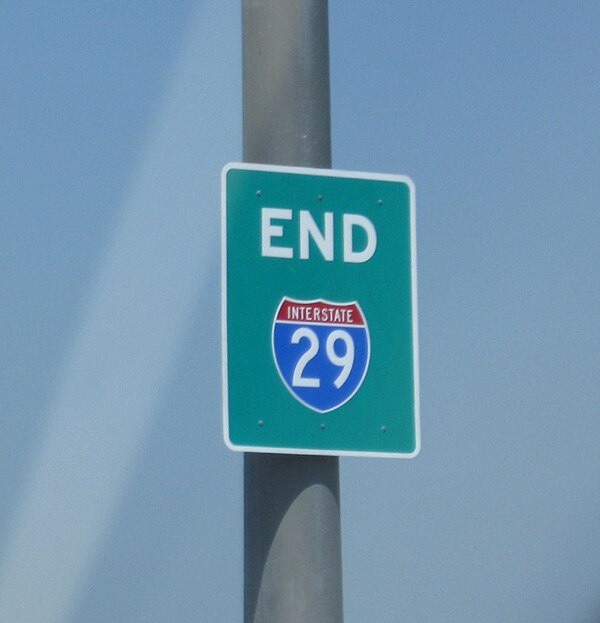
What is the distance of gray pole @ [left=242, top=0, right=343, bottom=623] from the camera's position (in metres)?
1.52

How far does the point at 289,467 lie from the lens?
156 cm

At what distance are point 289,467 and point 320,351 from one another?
148 mm

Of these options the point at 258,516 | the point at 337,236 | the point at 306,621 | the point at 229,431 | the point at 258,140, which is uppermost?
the point at 258,140

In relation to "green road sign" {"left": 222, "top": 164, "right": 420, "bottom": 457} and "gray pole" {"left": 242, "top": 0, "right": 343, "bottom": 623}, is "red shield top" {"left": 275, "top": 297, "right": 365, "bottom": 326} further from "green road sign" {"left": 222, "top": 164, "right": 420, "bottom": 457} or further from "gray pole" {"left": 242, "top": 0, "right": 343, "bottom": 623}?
"gray pole" {"left": 242, "top": 0, "right": 343, "bottom": 623}

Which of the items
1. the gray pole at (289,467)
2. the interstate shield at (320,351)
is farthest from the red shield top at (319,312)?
the gray pole at (289,467)

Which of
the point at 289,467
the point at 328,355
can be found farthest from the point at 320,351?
the point at 289,467

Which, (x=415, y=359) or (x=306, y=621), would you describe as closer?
(x=306, y=621)

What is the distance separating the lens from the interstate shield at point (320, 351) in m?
1.53

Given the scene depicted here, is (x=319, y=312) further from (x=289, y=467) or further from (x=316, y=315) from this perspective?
(x=289, y=467)

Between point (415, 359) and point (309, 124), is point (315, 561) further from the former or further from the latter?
point (309, 124)

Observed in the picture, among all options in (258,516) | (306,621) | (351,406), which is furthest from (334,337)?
(306,621)

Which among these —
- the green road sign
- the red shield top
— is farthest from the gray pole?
the red shield top

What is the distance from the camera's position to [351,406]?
5.12ft

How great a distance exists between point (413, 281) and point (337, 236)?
12 centimetres
